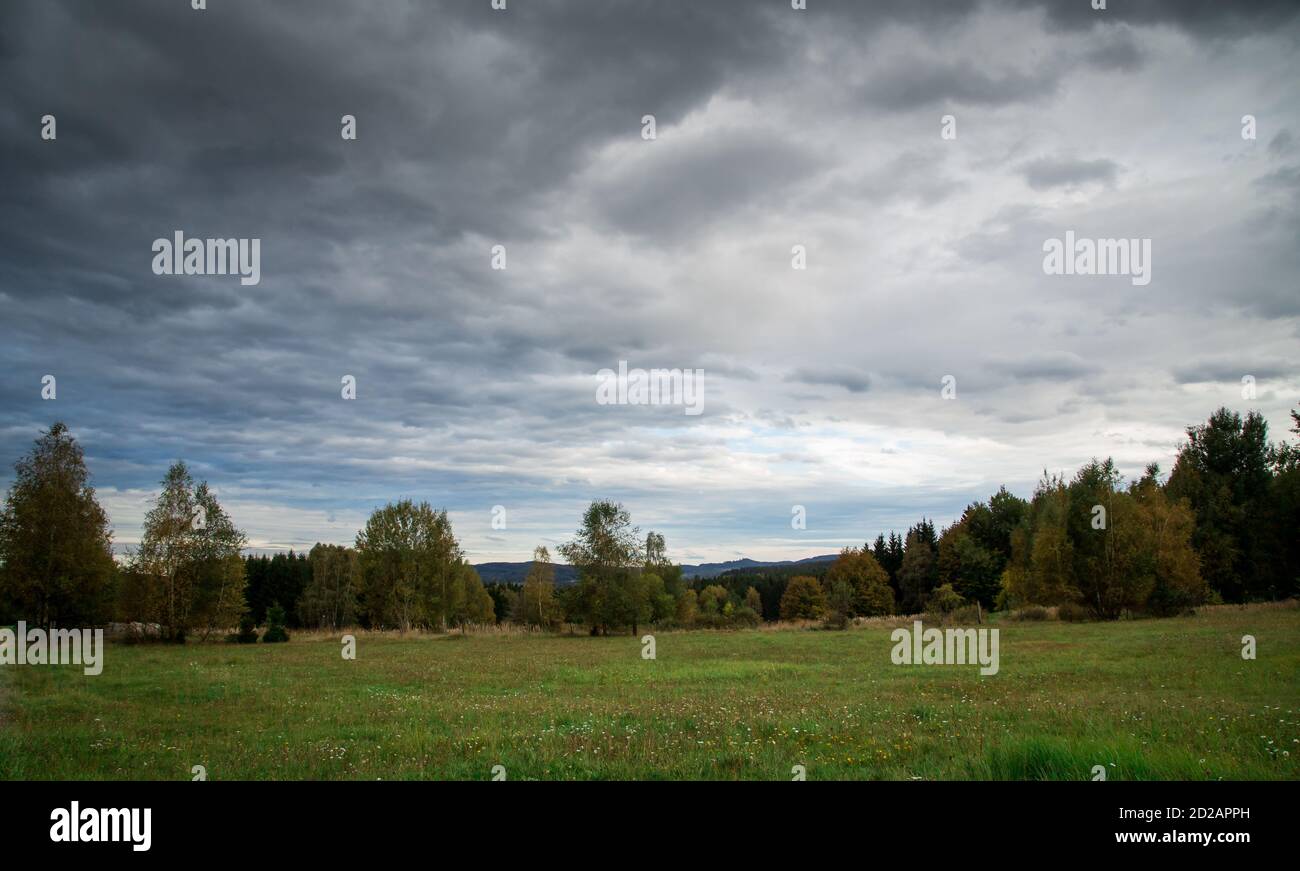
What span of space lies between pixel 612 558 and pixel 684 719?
47.3 metres

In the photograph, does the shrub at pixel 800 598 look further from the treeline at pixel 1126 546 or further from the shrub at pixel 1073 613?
the shrub at pixel 1073 613

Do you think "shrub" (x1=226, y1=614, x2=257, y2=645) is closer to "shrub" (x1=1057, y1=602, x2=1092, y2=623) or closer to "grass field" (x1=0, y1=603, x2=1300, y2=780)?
"grass field" (x1=0, y1=603, x2=1300, y2=780)

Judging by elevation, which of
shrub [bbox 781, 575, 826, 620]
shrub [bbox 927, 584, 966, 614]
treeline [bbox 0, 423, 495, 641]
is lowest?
shrub [bbox 781, 575, 826, 620]

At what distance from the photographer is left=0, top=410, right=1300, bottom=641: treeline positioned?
38312 mm

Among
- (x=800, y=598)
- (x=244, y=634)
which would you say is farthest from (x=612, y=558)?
(x=800, y=598)

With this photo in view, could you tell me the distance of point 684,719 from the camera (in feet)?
46.5

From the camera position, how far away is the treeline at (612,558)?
126 feet

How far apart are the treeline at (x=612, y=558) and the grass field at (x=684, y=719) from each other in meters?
14.4

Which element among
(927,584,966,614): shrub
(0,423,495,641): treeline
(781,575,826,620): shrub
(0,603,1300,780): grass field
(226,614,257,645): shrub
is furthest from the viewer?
(781,575,826,620): shrub

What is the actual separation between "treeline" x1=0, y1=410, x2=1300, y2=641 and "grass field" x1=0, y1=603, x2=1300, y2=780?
14.4m

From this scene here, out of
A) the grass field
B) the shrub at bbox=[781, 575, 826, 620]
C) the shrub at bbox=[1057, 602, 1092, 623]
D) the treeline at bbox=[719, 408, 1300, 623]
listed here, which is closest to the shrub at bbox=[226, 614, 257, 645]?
the grass field

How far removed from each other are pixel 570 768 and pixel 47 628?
144 feet
